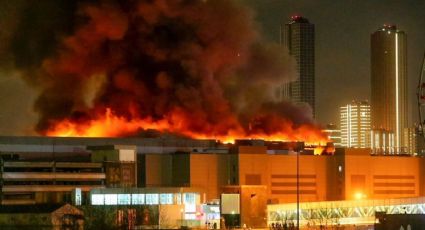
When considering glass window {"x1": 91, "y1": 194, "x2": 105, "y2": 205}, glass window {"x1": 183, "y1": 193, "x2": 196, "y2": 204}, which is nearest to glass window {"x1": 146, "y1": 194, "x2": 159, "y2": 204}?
glass window {"x1": 183, "y1": 193, "x2": 196, "y2": 204}

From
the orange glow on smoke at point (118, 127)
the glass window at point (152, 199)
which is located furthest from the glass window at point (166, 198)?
the orange glow on smoke at point (118, 127)

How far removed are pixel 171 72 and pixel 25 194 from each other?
17.9 m

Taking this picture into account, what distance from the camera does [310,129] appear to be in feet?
405

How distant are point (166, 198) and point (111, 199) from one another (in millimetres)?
4077

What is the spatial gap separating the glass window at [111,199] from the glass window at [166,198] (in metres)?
3.31

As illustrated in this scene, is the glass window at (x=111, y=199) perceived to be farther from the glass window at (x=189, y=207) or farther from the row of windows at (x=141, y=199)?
the glass window at (x=189, y=207)

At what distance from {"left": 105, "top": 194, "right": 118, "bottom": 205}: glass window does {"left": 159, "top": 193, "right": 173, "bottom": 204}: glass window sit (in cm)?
331

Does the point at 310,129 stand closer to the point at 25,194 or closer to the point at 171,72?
the point at 171,72

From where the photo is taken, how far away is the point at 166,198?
97.8 m

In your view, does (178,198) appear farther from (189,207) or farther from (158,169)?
(158,169)

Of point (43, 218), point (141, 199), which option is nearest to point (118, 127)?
point (141, 199)

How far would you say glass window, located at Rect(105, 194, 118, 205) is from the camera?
316ft

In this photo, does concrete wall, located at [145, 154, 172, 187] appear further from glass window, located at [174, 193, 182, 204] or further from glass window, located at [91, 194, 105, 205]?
glass window, located at [91, 194, 105, 205]

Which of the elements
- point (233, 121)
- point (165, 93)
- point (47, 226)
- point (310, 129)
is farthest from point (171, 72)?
point (47, 226)
